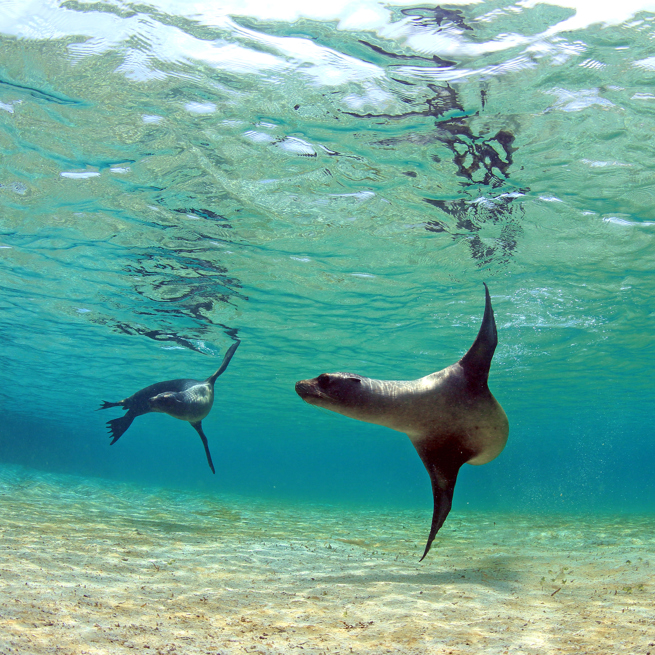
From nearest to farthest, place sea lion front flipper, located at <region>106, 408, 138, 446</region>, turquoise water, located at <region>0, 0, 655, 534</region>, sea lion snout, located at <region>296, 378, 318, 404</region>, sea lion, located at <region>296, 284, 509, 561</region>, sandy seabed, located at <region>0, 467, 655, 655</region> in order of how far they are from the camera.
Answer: sandy seabed, located at <region>0, 467, 655, 655</region> → sea lion snout, located at <region>296, 378, 318, 404</region> → sea lion, located at <region>296, 284, 509, 561</region> → turquoise water, located at <region>0, 0, 655, 534</region> → sea lion front flipper, located at <region>106, 408, 138, 446</region>

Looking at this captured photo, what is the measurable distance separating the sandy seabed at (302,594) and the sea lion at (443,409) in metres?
1.14

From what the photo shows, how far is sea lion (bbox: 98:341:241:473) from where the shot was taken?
374 inches

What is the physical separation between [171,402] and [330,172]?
627cm

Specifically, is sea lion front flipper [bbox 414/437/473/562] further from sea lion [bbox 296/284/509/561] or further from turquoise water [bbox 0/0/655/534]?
turquoise water [bbox 0/0/655/534]

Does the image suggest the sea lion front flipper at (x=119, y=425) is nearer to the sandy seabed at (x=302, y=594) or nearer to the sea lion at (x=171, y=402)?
the sea lion at (x=171, y=402)

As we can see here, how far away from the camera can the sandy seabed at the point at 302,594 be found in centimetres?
313

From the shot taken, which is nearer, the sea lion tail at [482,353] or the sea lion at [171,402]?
the sea lion tail at [482,353]

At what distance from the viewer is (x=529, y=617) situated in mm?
3869

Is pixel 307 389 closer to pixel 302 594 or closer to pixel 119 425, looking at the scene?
pixel 302 594

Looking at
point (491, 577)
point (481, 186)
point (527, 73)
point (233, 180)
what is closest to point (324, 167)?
point (233, 180)

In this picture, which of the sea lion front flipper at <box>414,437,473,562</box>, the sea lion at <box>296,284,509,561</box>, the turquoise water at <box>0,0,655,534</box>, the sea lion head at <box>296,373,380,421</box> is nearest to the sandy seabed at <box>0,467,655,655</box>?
the sea lion front flipper at <box>414,437,473,562</box>

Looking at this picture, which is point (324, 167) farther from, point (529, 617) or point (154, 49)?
point (529, 617)

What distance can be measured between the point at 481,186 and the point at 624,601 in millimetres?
7994

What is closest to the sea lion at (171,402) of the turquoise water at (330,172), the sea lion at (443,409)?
the turquoise water at (330,172)
